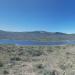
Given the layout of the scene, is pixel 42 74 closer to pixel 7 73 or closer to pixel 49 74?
pixel 49 74

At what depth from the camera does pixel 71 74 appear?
981 centimetres

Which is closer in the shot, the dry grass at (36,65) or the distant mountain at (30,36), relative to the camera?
the dry grass at (36,65)

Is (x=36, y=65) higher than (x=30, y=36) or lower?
lower

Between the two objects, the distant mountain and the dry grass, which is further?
the distant mountain

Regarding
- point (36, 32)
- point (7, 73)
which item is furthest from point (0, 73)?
point (36, 32)

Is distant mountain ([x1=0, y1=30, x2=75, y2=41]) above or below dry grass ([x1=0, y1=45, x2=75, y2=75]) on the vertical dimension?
above

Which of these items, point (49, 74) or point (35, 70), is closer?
point (49, 74)

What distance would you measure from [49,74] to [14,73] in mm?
2033

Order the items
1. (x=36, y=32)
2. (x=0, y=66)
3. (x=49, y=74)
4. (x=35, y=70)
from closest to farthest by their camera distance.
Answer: (x=49, y=74) → (x=35, y=70) → (x=0, y=66) → (x=36, y=32)

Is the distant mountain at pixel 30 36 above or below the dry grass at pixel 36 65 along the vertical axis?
above

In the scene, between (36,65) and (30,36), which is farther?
(30,36)

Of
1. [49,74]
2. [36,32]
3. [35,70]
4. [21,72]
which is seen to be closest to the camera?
[49,74]

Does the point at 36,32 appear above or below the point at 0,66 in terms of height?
above

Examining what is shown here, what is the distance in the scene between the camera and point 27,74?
9773mm
